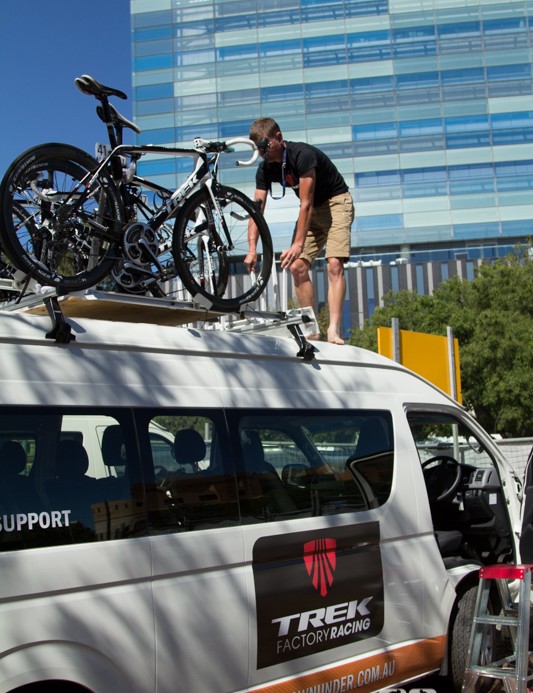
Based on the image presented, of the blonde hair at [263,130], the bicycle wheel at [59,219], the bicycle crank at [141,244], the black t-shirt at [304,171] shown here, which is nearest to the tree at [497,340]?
the black t-shirt at [304,171]

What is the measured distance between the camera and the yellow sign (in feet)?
32.6

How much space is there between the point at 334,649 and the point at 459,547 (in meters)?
1.65

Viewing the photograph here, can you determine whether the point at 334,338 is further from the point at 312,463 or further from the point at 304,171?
the point at 312,463

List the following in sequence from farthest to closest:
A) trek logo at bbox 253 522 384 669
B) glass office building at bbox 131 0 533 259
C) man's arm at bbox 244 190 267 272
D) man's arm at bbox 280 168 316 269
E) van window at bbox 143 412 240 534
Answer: glass office building at bbox 131 0 533 259
man's arm at bbox 280 168 316 269
man's arm at bbox 244 190 267 272
trek logo at bbox 253 522 384 669
van window at bbox 143 412 240 534

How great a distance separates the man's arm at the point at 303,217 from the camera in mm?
6250

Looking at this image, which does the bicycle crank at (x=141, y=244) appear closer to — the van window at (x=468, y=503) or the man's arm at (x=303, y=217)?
the man's arm at (x=303, y=217)

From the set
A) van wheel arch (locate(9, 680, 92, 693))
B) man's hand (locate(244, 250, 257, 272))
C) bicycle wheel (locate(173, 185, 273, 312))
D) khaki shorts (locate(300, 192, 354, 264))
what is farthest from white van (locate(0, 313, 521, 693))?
khaki shorts (locate(300, 192, 354, 264))

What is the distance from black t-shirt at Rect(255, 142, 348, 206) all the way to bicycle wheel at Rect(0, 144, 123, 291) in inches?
80.2

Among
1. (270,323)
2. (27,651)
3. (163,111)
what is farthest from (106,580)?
(163,111)

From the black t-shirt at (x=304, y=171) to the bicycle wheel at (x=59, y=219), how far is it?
6.69ft

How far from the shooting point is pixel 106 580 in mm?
3498

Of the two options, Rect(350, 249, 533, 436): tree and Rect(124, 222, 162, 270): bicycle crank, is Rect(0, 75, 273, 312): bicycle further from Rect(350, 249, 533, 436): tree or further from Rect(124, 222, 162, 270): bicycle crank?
Rect(350, 249, 533, 436): tree

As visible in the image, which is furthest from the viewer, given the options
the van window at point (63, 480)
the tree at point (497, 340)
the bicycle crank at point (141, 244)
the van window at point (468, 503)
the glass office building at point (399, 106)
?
the glass office building at point (399, 106)

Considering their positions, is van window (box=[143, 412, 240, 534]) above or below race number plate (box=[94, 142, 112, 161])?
below
